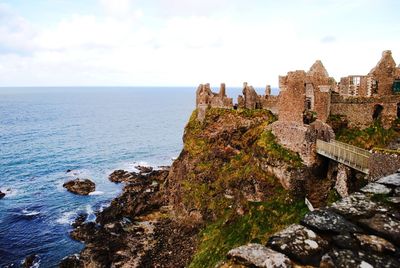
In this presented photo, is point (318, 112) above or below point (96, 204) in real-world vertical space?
above

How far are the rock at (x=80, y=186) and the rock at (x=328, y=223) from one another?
239 feet

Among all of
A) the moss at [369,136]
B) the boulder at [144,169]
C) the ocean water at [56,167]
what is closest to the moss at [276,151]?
the moss at [369,136]

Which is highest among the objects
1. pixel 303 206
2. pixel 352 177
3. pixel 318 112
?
pixel 318 112

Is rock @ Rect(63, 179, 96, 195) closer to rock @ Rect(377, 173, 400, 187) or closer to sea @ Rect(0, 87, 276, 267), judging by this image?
sea @ Rect(0, 87, 276, 267)

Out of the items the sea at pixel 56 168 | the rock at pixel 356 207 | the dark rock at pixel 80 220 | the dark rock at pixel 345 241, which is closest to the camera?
the dark rock at pixel 345 241

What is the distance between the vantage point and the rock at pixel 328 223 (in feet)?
18.5

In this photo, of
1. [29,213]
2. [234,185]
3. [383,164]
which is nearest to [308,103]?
[234,185]

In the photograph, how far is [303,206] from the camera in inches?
1441

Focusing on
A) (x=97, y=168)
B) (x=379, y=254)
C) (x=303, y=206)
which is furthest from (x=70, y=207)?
(x=379, y=254)

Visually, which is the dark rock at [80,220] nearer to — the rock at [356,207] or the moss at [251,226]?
the moss at [251,226]

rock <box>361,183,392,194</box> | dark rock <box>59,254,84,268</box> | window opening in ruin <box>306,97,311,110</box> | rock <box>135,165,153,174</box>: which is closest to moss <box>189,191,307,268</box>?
window opening in ruin <box>306,97,311,110</box>

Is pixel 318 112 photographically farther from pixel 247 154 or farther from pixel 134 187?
pixel 134 187

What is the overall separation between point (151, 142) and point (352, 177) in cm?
10845

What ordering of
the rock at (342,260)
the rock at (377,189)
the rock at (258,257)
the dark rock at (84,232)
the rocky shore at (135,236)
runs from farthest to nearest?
the dark rock at (84,232) < the rocky shore at (135,236) < the rock at (377,189) < the rock at (258,257) < the rock at (342,260)
